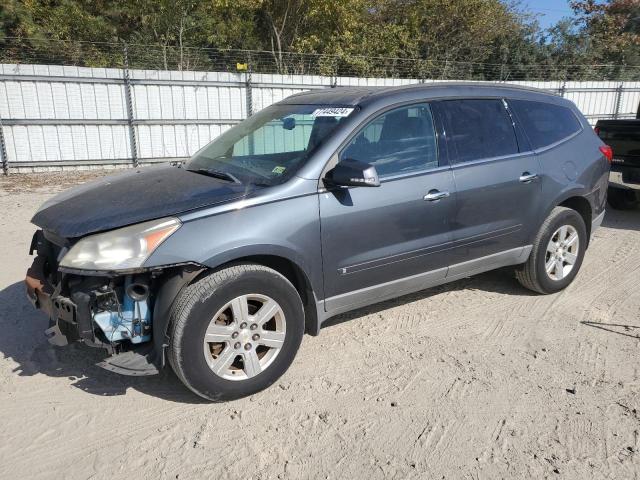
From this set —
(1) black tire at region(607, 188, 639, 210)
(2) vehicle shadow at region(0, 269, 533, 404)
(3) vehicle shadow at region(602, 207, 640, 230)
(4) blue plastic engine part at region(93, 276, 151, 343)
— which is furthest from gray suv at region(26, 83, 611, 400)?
(1) black tire at region(607, 188, 639, 210)

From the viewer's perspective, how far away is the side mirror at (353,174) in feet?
10.5

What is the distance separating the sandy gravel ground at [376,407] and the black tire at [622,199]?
171 inches

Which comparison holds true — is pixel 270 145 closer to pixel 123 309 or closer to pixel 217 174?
pixel 217 174

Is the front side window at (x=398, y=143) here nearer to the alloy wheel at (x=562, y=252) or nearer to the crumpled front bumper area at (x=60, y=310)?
the alloy wheel at (x=562, y=252)

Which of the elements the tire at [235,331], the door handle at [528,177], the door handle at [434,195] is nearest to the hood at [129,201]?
the tire at [235,331]

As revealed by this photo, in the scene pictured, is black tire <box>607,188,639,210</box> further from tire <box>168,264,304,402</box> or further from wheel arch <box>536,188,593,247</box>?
tire <box>168,264,304,402</box>

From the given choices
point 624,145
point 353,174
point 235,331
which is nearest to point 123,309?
point 235,331

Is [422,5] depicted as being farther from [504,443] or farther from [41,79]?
[504,443]

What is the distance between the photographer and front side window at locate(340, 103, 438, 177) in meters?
3.59

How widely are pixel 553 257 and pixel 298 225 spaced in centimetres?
263

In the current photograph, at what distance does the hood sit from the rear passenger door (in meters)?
1.64

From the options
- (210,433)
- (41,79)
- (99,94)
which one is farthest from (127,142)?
(210,433)

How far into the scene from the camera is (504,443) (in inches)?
111

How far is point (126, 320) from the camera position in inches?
115
